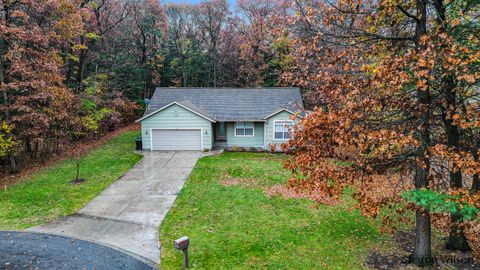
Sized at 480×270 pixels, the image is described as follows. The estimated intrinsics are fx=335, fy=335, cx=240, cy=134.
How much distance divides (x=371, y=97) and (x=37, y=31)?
673 inches

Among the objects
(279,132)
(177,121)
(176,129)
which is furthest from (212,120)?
(279,132)

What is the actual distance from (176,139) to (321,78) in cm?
1686

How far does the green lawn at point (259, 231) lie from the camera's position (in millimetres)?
8255

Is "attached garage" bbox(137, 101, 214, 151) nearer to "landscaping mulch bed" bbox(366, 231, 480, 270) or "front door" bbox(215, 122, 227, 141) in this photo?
"front door" bbox(215, 122, 227, 141)

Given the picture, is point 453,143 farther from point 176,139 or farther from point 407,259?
point 176,139

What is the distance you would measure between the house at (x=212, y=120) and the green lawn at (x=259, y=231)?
7843 millimetres

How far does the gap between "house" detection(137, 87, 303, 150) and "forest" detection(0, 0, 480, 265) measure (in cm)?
287

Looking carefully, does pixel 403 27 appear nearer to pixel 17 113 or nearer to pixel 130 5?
pixel 17 113

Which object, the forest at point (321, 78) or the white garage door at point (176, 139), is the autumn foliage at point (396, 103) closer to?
the forest at point (321, 78)

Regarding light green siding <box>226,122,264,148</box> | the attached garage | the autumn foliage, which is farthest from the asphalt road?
light green siding <box>226,122,264,148</box>

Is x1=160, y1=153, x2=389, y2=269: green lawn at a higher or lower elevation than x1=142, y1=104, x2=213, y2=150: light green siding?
lower

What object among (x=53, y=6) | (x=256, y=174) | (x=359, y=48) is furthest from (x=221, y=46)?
(x=359, y=48)

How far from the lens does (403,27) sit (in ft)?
24.9

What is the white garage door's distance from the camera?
73.5 ft
